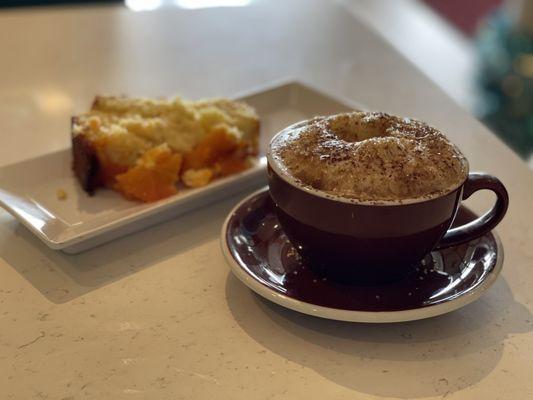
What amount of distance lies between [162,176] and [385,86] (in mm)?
635

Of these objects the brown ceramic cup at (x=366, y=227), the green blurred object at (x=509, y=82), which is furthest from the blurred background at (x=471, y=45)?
the brown ceramic cup at (x=366, y=227)

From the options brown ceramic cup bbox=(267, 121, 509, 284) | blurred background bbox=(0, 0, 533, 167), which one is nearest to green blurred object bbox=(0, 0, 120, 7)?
blurred background bbox=(0, 0, 533, 167)

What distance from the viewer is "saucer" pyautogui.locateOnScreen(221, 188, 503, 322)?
0.70 m

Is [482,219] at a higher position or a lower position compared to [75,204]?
higher

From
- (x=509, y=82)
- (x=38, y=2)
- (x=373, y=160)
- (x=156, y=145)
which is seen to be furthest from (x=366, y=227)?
(x=509, y=82)

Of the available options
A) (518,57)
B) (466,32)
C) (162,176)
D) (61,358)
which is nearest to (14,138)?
(162,176)

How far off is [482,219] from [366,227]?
0.58ft

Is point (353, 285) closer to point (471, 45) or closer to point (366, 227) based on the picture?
point (366, 227)

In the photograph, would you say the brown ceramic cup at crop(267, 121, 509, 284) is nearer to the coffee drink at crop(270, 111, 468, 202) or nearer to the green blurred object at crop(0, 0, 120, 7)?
the coffee drink at crop(270, 111, 468, 202)

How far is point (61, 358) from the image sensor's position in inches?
27.6

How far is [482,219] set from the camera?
79cm

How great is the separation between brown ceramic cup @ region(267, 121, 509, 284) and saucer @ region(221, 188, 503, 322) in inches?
0.7

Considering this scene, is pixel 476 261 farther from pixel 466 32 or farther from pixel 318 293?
pixel 466 32

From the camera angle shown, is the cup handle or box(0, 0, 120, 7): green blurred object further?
box(0, 0, 120, 7): green blurred object
